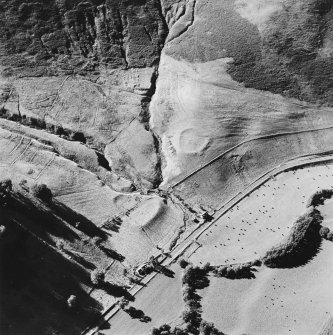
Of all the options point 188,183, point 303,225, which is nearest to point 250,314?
point 303,225

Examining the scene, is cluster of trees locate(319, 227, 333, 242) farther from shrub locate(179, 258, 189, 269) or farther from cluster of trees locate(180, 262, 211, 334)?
shrub locate(179, 258, 189, 269)

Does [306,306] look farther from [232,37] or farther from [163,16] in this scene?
[163,16]

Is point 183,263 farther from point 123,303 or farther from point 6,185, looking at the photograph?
point 6,185

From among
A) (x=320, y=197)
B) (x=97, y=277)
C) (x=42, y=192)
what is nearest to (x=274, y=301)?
(x=320, y=197)

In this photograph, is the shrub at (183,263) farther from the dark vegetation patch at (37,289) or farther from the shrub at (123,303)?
the dark vegetation patch at (37,289)

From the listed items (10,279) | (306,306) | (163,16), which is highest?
(163,16)

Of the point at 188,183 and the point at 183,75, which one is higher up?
the point at 183,75

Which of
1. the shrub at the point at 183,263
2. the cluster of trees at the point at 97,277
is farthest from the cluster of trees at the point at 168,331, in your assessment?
the cluster of trees at the point at 97,277
